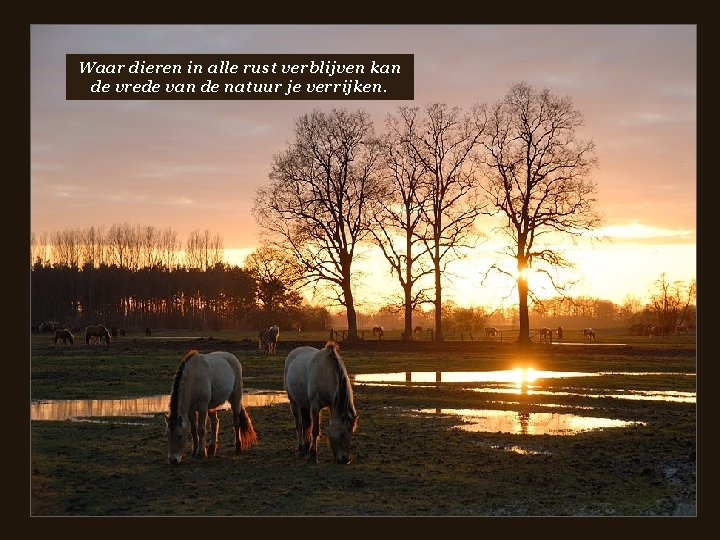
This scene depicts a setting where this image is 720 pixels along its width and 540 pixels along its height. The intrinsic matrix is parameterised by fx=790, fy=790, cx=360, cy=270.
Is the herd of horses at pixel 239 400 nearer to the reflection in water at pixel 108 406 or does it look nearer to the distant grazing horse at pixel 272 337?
the reflection in water at pixel 108 406

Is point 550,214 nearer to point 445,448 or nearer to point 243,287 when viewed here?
point 445,448

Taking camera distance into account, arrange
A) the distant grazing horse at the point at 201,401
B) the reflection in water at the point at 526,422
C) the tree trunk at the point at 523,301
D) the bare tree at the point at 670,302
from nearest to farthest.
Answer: the distant grazing horse at the point at 201,401
the reflection in water at the point at 526,422
the tree trunk at the point at 523,301
the bare tree at the point at 670,302

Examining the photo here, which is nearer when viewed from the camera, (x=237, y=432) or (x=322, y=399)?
(x=322, y=399)

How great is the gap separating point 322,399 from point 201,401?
2077 mm

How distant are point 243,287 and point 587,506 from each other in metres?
75.3

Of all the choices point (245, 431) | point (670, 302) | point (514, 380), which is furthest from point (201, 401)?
point (670, 302)

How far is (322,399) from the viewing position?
44.5ft

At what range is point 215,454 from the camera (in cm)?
1410

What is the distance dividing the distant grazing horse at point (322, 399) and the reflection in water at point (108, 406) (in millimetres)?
5074

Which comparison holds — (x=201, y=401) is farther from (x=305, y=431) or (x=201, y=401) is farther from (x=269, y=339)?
(x=269, y=339)

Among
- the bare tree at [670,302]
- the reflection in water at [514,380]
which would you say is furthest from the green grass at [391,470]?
the bare tree at [670,302]

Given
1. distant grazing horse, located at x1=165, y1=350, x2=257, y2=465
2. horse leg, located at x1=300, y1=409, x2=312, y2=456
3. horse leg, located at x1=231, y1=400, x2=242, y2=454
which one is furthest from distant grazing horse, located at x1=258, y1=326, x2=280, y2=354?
horse leg, located at x1=300, y1=409, x2=312, y2=456

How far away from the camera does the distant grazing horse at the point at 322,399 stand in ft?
42.9

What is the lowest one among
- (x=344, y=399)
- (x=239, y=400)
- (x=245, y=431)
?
(x=245, y=431)
